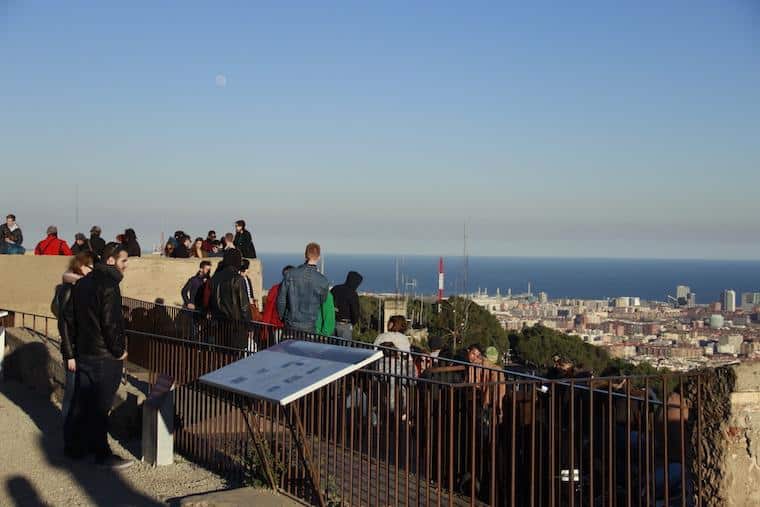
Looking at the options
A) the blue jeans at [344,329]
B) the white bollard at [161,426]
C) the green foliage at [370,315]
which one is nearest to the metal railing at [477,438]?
the white bollard at [161,426]

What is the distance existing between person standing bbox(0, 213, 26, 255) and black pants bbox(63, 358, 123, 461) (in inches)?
586

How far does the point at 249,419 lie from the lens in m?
8.80

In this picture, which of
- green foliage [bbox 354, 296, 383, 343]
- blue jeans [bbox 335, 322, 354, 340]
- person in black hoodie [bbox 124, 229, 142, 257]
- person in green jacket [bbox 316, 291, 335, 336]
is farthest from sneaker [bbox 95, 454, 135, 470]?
green foliage [bbox 354, 296, 383, 343]

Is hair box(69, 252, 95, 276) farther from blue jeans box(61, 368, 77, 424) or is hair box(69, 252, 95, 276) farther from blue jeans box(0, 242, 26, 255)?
blue jeans box(0, 242, 26, 255)

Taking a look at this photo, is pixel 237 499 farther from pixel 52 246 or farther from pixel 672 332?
pixel 672 332

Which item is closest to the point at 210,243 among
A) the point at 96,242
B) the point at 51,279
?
the point at 51,279

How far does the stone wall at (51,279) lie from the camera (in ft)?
72.1

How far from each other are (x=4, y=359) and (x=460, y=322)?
28.9 meters

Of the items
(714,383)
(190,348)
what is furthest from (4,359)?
(714,383)

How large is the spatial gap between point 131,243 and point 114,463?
566 inches

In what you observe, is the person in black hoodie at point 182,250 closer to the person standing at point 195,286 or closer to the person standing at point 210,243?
the person standing at point 210,243

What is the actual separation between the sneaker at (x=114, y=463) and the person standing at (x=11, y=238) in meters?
15.2

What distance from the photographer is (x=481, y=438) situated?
6.81 metres

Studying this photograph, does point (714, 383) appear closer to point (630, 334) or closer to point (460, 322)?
point (460, 322)
